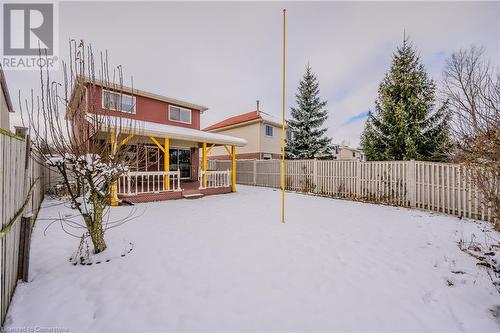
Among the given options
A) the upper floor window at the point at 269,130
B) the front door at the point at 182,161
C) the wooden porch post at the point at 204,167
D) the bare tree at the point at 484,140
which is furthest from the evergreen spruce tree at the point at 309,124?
the bare tree at the point at 484,140

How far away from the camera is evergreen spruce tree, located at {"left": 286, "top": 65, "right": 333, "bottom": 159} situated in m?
17.5

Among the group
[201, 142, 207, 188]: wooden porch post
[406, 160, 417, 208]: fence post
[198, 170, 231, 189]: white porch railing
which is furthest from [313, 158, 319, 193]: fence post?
[201, 142, 207, 188]: wooden porch post

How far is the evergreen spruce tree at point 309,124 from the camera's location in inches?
688

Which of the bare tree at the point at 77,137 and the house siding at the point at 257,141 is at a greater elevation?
the house siding at the point at 257,141

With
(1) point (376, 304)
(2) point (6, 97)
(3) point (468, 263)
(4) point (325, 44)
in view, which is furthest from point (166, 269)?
(2) point (6, 97)

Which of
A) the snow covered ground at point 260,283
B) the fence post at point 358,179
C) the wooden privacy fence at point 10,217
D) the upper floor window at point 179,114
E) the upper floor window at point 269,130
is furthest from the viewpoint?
the upper floor window at point 269,130

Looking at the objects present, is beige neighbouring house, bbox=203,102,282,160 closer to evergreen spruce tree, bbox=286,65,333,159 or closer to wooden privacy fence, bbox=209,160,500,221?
evergreen spruce tree, bbox=286,65,333,159

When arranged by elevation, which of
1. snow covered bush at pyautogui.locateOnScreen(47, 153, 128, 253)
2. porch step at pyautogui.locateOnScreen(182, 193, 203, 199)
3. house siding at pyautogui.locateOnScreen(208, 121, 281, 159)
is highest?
house siding at pyautogui.locateOnScreen(208, 121, 281, 159)

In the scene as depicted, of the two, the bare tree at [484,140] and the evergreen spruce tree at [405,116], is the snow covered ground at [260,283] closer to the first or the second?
the bare tree at [484,140]

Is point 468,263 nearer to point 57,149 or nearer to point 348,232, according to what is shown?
point 348,232

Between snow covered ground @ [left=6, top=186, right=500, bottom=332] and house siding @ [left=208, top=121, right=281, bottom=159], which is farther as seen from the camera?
house siding @ [left=208, top=121, right=281, bottom=159]

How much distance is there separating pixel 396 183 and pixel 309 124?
10.2 metres

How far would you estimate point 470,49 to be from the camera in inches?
276

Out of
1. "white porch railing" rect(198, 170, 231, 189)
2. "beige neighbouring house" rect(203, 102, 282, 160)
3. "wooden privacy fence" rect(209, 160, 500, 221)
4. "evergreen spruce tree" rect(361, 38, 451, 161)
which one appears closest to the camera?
"wooden privacy fence" rect(209, 160, 500, 221)
